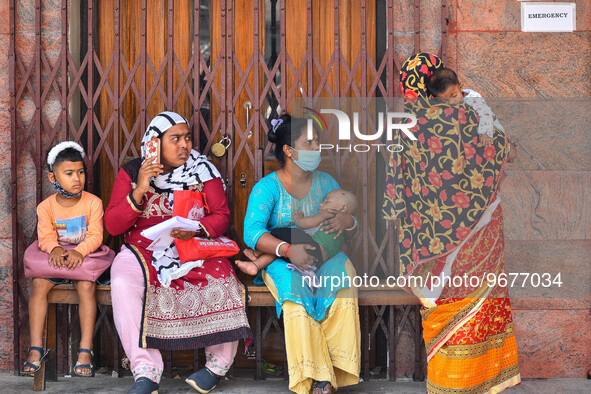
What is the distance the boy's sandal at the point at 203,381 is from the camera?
381 cm

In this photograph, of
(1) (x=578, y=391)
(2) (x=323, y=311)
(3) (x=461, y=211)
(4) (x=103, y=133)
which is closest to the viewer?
(3) (x=461, y=211)

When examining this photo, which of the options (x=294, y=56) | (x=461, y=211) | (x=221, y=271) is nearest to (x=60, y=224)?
(x=221, y=271)

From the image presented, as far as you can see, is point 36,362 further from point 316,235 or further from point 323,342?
point 316,235

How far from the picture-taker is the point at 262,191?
3.92 metres

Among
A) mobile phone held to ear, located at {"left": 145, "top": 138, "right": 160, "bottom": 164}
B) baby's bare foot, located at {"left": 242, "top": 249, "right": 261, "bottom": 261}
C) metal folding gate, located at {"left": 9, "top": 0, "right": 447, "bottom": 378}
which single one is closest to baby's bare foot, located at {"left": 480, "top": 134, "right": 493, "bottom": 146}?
metal folding gate, located at {"left": 9, "top": 0, "right": 447, "bottom": 378}

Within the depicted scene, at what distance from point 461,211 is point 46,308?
2394 mm

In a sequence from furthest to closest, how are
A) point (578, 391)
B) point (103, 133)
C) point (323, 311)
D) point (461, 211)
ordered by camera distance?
point (103, 133) < point (578, 391) < point (323, 311) < point (461, 211)

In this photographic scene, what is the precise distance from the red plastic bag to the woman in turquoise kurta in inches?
5.9

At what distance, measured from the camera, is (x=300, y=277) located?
12.2 feet

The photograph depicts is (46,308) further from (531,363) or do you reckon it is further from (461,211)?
(531,363)

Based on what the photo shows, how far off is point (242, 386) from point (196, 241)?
3.14 ft

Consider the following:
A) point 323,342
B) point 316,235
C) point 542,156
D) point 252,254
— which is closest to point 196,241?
point 252,254

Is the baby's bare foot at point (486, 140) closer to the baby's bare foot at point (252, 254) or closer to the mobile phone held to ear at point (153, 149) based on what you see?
the baby's bare foot at point (252, 254)

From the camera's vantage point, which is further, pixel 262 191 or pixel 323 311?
pixel 262 191
